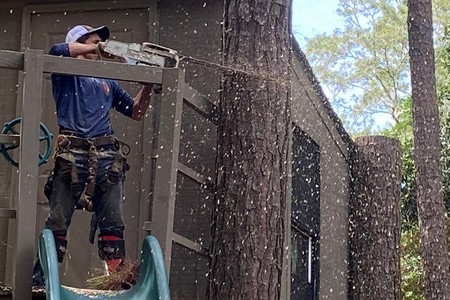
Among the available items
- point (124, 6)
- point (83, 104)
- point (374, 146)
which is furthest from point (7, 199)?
point (374, 146)

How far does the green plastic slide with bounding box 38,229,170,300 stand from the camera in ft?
13.1

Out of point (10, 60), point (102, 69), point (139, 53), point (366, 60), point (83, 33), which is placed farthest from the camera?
point (366, 60)

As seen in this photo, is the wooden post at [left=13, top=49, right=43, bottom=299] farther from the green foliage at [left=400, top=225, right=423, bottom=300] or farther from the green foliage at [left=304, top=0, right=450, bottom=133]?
the green foliage at [left=304, top=0, right=450, bottom=133]

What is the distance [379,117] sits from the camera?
1395 inches

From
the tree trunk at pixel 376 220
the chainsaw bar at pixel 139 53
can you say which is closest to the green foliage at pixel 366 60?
the tree trunk at pixel 376 220

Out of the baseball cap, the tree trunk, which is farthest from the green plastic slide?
the tree trunk

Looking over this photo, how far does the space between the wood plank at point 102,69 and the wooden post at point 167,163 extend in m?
0.09

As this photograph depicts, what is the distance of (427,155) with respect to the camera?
11.0 m

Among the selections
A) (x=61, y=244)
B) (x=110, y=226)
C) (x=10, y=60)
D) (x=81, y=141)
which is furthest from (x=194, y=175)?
(x=10, y=60)

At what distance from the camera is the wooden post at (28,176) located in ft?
14.2

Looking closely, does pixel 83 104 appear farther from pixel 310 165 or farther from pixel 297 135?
pixel 310 165

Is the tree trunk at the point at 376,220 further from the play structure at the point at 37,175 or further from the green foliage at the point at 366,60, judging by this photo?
the green foliage at the point at 366,60

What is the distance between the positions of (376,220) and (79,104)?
5900 mm

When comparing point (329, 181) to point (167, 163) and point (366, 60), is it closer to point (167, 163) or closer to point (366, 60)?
point (167, 163)
